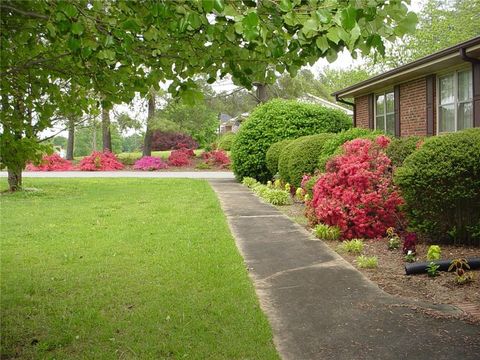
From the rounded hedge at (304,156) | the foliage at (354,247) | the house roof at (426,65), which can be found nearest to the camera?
the foliage at (354,247)

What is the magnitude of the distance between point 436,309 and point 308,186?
5.71m

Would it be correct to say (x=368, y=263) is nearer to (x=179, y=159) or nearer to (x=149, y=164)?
(x=149, y=164)

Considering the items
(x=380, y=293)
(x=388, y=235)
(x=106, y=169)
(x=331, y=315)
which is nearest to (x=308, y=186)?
(x=388, y=235)

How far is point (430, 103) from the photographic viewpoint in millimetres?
12500

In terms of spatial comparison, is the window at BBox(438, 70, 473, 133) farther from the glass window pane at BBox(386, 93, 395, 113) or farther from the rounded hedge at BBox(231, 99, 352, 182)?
the rounded hedge at BBox(231, 99, 352, 182)

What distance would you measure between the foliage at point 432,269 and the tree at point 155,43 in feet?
10.4

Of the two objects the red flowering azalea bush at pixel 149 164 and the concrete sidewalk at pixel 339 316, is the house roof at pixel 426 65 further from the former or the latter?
the red flowering azalea bush at pixel 149 164

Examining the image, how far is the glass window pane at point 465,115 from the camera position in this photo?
11422 mm

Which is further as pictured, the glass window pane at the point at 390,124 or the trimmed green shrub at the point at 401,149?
the glass window pane at the point at 390,124

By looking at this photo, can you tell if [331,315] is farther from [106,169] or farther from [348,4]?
[106,169]

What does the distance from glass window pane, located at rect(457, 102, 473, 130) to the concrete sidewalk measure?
649cm

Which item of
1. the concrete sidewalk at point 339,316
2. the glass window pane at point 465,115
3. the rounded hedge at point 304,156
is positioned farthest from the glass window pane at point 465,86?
the concrete sidewalk at point 339,316

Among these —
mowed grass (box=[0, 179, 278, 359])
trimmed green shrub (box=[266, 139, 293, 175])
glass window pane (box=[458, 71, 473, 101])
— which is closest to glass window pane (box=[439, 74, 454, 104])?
glass window pane (box=[458, 71, 473, 101])

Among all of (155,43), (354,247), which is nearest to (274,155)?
(354,247)
